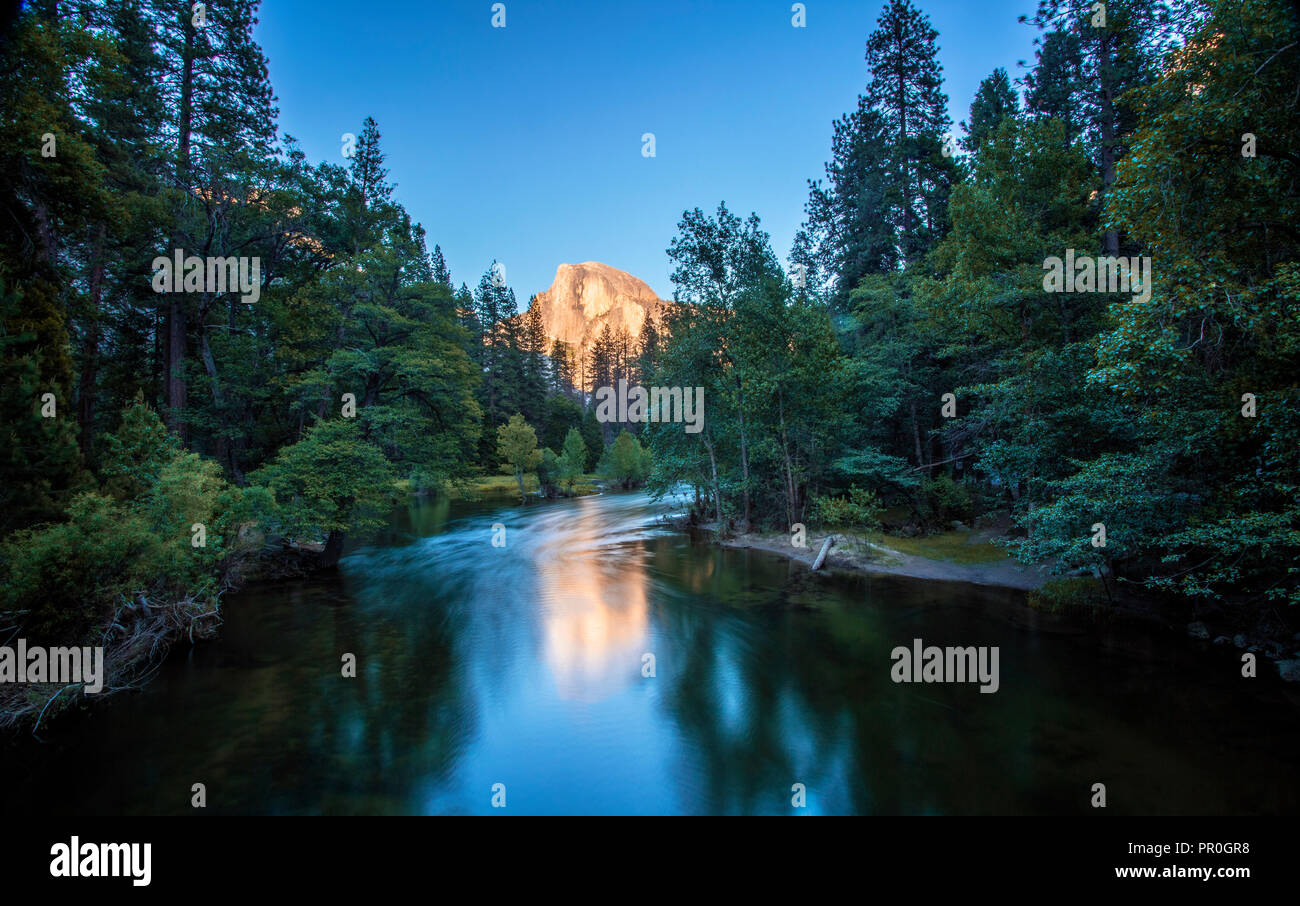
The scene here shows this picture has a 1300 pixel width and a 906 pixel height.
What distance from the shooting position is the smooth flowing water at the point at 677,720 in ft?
21.4

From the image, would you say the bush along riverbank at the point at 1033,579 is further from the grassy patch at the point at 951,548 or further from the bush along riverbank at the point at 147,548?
the bush along riverbank at the point at 147,548

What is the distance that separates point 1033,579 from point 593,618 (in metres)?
13.1

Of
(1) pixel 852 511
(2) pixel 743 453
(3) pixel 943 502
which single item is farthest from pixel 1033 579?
(2) pixel 743 453

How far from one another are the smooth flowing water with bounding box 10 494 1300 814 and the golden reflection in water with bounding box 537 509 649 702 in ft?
0.33

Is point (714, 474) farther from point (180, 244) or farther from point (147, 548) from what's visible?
point (180, 244)

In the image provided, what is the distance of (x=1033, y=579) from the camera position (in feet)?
47.8

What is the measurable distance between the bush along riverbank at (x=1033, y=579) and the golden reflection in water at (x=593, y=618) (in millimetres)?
6703

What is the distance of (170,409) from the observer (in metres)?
17.8

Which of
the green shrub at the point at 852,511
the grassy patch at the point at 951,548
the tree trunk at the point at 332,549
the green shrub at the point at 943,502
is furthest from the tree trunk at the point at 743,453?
the tree trunk at the point at 332,549

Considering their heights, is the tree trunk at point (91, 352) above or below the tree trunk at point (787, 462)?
above

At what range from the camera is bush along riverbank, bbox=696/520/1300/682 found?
31.6ft
